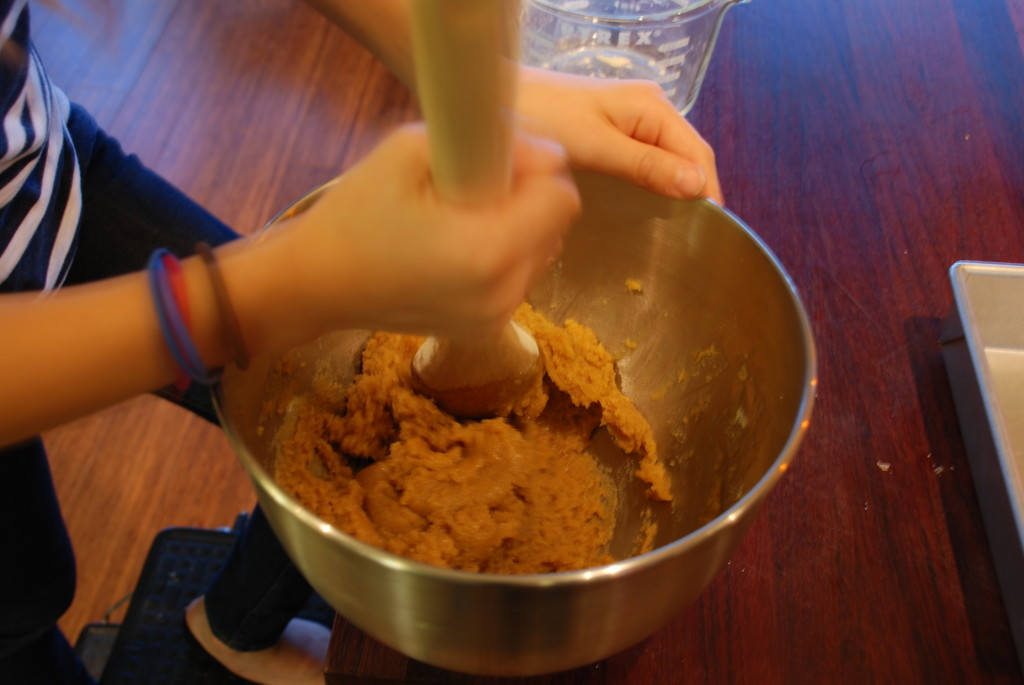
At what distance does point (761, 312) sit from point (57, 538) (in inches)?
31.3

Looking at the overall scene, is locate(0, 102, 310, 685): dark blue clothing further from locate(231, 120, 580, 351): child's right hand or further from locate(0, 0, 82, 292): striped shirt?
locate(231, 120, 580, 351): child's right hand

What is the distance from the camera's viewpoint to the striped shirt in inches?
26.9

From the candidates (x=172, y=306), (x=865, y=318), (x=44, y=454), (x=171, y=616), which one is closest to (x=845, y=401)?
(x=865, y=318)

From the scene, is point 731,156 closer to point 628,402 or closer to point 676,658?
point 628,402

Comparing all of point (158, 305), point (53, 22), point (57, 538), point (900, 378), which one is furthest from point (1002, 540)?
point (53, 22)

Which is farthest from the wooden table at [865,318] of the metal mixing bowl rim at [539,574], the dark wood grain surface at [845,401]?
the metal mixing bowl rim at [539,574]

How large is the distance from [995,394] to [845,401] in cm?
12

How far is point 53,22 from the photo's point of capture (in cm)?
207

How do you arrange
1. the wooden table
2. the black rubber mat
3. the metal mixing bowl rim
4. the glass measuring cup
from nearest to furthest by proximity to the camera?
the metal mixing bowl rim
the wooden table
the glass measuring cup
the black rubber mat

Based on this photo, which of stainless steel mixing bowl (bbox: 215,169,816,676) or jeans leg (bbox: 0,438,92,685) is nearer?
stainless steel mixing bowl (bbox: 215,169,816,676)

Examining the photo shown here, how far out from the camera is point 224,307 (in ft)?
1.45

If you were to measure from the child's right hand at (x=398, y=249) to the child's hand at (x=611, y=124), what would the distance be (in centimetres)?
18

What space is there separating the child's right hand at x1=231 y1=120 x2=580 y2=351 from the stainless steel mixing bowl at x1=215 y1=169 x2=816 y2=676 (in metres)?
0.09

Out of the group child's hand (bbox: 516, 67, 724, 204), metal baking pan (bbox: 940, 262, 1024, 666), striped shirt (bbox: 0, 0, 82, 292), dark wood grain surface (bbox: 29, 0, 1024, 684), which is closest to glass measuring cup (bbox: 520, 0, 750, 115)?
dark wood grain surface (bbox: 29, 0, 1024, 684)
